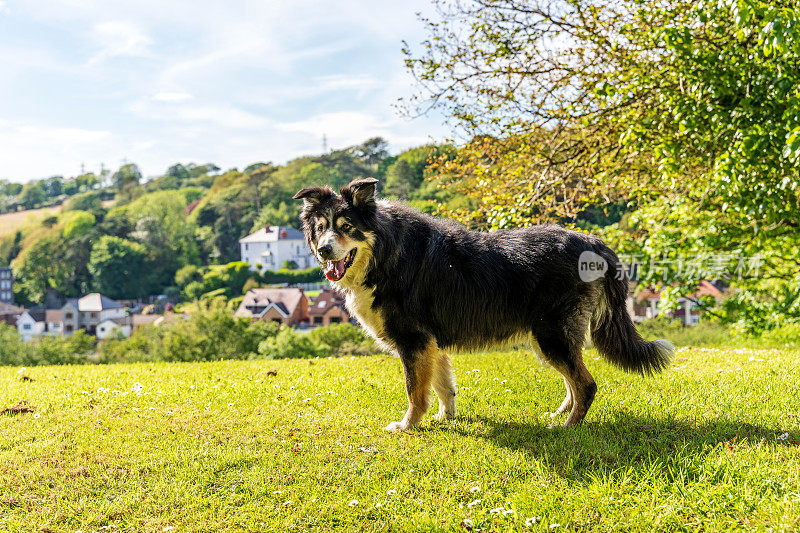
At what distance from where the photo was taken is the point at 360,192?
16.5 feet

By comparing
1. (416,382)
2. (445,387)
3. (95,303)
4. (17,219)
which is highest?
(17,219)

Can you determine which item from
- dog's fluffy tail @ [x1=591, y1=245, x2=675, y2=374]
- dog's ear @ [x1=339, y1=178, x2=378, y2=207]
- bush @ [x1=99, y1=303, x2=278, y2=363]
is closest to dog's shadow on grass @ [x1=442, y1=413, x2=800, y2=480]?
dog's fluffy tail @ [x1=591, y1=245, x2=675, y2=374]

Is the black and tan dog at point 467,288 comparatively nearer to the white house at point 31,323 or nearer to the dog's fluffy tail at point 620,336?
the dog's fluffy tail at point 620,336

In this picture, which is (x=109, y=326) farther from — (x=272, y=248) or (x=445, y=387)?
(x=445, y=387)

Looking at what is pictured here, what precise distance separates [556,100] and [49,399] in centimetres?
941

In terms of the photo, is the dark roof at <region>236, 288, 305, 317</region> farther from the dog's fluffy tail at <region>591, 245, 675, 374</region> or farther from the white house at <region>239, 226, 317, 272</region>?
the dog's fluffy tail at <region>591, 245, 675, 374</region>

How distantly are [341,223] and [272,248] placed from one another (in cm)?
9542

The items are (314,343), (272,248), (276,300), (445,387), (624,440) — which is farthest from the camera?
(272,248)

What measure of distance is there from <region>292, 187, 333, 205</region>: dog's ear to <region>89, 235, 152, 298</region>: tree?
10101 cm

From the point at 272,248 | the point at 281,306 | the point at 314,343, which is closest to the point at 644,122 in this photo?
the point at 314,343

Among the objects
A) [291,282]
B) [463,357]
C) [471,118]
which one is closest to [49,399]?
[463,357]

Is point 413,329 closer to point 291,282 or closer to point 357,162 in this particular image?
point 291,282

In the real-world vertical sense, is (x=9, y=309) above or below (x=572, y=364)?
below

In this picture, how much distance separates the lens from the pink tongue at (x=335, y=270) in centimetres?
504
